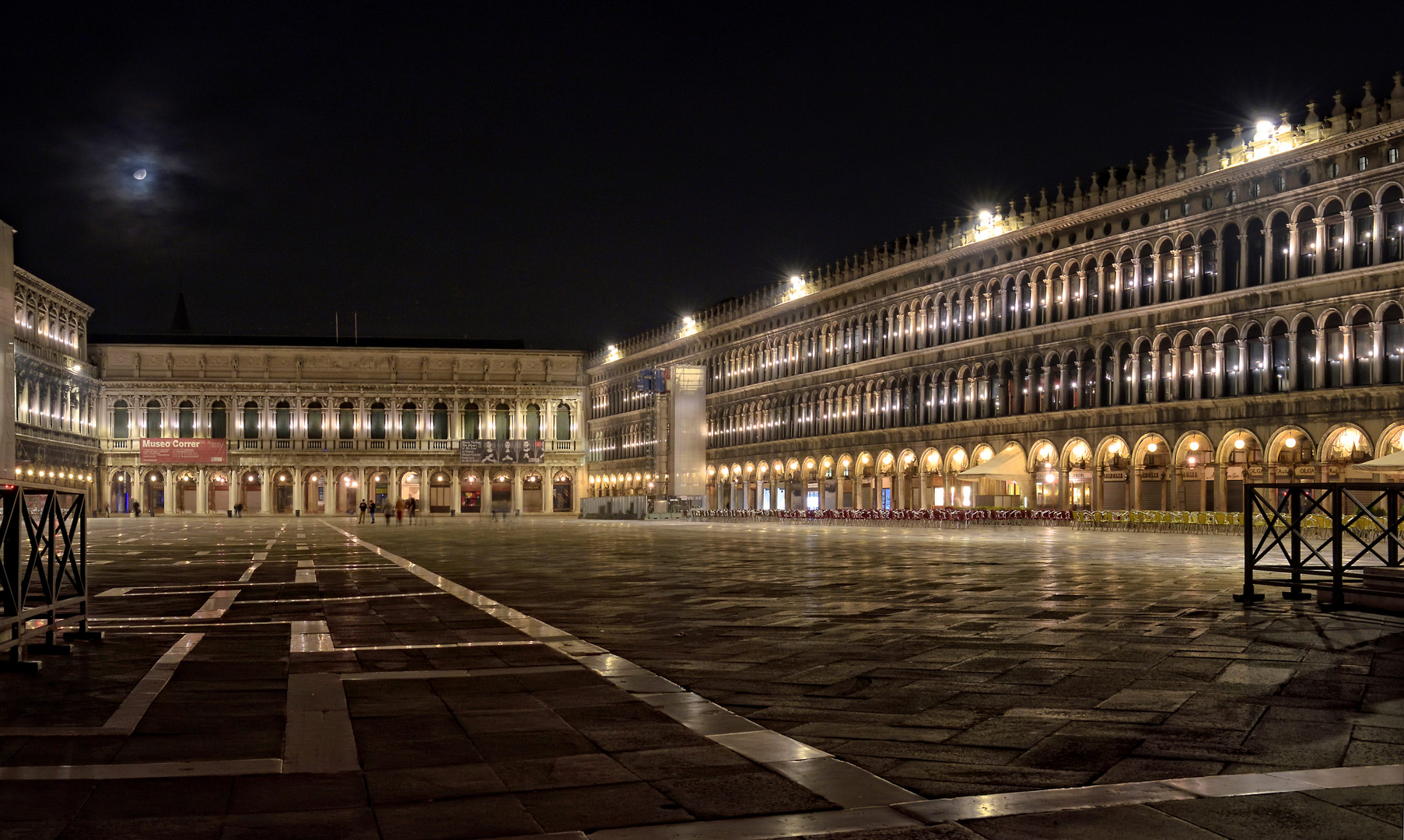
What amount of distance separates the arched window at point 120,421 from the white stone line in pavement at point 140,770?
110375 millimetres

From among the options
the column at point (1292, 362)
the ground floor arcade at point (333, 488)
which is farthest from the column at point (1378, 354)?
the ground floor arcade at point (333, 488)

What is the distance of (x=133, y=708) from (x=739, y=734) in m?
4.29

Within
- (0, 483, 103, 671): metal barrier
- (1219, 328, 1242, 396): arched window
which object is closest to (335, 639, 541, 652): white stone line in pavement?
(0, 483, 103, 671): metal barrier

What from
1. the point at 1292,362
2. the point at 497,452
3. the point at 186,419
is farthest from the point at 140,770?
the point at 186,419

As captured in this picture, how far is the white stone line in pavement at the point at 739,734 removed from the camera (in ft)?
20.7

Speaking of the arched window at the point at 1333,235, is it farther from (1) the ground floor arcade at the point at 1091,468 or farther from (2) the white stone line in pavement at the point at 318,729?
(2) the white stone line in pavement at the point at 318,729

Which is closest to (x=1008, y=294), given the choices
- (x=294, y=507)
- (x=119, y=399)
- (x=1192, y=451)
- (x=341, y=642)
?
(x=1192, y=451)

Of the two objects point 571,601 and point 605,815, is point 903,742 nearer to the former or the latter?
point 605,815

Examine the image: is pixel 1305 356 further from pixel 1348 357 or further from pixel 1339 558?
pixel 1339 558

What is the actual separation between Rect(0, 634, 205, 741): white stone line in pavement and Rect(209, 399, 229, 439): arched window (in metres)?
105

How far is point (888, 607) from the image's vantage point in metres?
15.9

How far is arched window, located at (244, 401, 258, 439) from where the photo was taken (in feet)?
364

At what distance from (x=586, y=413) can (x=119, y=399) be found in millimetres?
41804

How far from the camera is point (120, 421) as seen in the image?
10762cm
